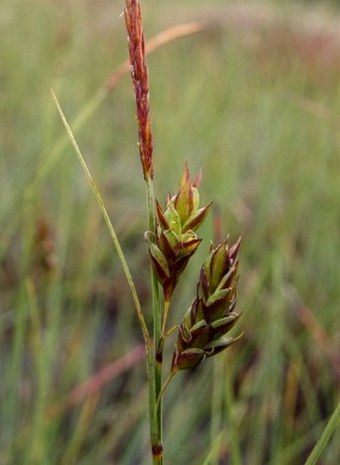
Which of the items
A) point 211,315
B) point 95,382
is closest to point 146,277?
point 95,382

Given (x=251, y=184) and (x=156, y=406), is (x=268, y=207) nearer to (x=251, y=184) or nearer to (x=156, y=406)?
(x=251, y=184)

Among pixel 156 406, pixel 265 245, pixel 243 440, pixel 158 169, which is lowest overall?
pixel 243 440

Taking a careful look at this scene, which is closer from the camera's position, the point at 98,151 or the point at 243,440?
the point at 243,440

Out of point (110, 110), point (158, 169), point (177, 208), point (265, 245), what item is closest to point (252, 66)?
point (110, 110)

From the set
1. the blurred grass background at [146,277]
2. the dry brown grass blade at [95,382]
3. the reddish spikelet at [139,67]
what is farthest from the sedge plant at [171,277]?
the dry brown grass blade at [95,382]

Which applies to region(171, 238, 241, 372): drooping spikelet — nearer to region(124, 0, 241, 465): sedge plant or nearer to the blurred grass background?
region(124, 0, 241, 465): sedge plant

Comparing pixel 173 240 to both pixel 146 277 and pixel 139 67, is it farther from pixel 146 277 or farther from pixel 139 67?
pixel 146 277

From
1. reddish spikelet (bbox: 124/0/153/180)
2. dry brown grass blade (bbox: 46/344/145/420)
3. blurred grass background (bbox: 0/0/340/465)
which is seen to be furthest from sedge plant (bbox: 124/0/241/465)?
dry brown grass blade (bbox: 46/344/145/420)
